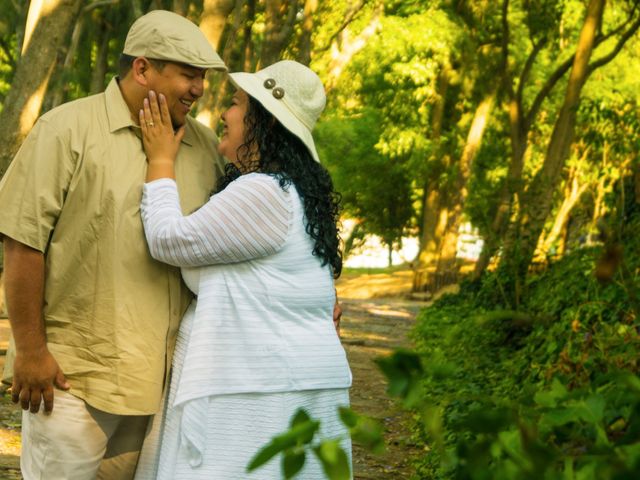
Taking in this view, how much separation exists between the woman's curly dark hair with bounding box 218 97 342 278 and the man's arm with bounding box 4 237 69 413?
25.4 inches

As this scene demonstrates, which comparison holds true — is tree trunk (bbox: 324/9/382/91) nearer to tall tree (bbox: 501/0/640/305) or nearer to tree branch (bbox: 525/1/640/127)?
tree branch (bbox: 525/1/640/127)

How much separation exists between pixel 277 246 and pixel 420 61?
906 inches

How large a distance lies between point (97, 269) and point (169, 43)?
738mm

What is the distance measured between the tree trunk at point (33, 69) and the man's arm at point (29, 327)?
19.1 ft

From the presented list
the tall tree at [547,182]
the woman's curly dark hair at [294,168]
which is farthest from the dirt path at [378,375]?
the tall tree at [547,182]

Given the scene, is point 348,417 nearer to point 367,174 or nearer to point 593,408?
point 593,408

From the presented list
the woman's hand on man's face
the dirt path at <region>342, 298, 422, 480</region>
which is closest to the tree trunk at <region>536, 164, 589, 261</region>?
the dirt path at <region>342, 298, 422, 480</region>

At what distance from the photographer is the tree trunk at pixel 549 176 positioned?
44.3ft

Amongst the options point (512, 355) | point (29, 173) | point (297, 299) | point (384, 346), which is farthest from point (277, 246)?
point (384, 346)

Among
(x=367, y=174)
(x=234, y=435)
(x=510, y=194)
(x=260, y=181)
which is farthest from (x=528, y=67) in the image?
(x=234, y=435)

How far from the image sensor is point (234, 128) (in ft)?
12.2

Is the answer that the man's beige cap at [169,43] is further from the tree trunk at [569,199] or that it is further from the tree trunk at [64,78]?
the tree trunk at [569,199]

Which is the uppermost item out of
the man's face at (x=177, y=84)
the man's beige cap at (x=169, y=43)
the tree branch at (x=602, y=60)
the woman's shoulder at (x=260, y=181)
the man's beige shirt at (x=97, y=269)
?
the tree branch at (x=602, y=60)

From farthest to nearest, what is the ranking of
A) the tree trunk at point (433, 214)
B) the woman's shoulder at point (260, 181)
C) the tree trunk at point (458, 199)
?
the tree trunk at point (433, 214) → the tree trunk at point (458, 199) → the woman's shoulder at point (260, 181)
